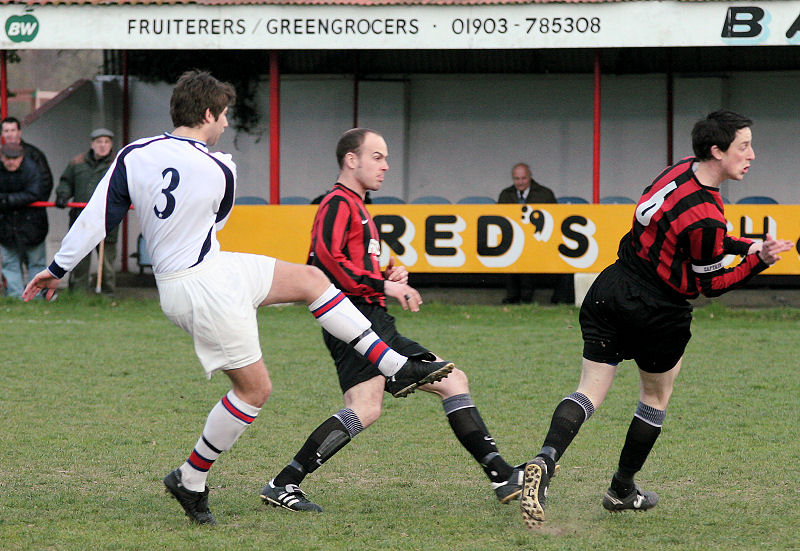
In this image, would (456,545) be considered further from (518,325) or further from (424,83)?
(424,83)

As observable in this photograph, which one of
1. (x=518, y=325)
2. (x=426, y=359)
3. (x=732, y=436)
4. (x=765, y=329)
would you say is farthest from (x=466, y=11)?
(x=426, y=359)

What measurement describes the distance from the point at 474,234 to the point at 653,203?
8.21m

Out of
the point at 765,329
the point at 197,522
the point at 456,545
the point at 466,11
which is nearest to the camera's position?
the point at 456,545

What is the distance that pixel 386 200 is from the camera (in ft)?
55.4

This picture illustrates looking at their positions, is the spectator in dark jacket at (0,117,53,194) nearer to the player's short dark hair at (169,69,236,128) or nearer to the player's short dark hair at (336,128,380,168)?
the player's short dark hair at (336,128,380,168)

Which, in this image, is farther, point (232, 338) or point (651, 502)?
point (651, 502)

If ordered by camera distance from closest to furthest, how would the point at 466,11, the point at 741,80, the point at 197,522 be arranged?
the point at 197,522, the point at 466,11, the point at 741,80

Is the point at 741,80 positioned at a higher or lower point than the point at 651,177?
higher

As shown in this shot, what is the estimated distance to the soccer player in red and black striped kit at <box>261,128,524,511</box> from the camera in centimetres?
482

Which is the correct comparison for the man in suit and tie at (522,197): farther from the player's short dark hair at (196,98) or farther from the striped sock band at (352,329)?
the player's short dark hair at (196,98)

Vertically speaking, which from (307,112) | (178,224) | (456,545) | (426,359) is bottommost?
(456,545)

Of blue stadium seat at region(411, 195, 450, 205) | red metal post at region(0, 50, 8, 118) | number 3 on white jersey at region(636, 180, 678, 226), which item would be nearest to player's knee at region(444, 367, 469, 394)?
number 3 on white jersey at region(636, 180, 678, 226)

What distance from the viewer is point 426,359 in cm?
461

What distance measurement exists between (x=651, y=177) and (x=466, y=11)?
542cm
